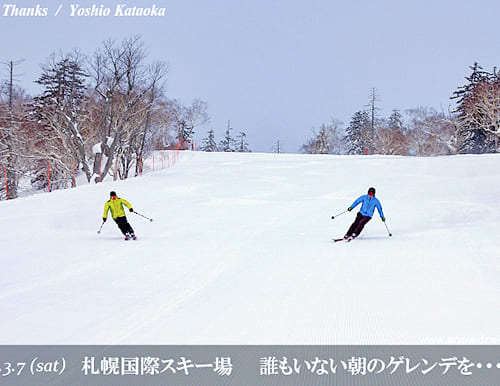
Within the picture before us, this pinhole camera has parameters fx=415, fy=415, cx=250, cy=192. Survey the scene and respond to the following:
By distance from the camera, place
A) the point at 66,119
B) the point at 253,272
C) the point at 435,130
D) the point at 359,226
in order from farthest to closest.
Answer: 1. the point at 435,130
2. the point at 66,119
3. the point at 359,226
4. the point at 253,272

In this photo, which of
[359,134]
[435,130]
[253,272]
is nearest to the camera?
[253,272]

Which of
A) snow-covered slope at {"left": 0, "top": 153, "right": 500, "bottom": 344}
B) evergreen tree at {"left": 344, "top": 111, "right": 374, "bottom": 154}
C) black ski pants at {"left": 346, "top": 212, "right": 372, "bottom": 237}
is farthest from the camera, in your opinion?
evergreen tree at {"left": 344, "top": 111, "right": 374, "bottom": 154}

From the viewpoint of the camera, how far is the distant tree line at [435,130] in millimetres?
45625

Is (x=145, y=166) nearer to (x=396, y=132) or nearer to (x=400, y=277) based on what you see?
(x=400, y=277)

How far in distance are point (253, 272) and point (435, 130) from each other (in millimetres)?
56959

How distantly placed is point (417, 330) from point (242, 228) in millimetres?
9759

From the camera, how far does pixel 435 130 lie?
58.0 meters

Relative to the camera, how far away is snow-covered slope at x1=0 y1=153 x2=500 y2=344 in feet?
16.3

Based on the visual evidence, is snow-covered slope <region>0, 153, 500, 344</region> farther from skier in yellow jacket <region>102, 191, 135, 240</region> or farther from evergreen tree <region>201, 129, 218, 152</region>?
evergreen tree <region>201, 129, 218, 152</region>

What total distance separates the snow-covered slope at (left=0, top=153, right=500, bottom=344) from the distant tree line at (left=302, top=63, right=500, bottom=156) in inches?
1171

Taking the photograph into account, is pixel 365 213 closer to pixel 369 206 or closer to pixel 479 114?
pixel 369 206

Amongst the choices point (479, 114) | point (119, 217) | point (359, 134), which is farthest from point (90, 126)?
point (359, 134)

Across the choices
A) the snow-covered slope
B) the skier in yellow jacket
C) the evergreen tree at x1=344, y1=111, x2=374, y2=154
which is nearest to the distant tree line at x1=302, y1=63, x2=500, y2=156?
the evergreen tree at x1=344, y1=111, x2=374, y2=154

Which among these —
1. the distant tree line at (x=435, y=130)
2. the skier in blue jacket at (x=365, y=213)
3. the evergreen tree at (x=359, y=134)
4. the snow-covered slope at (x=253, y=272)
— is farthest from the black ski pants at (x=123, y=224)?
the evergreen tree at (x=359, y=134)
